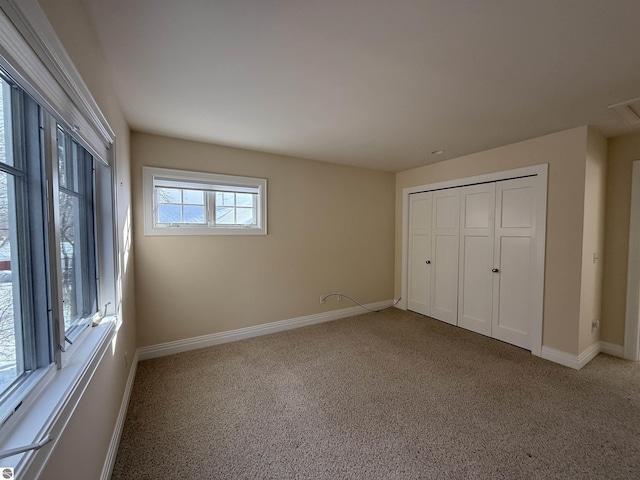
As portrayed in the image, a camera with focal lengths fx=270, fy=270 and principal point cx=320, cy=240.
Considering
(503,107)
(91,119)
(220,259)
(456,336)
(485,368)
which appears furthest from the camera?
→ (456,336)

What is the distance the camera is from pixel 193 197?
309cm

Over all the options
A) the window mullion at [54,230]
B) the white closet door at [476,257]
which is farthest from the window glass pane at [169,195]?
the white closet door at [476,257]

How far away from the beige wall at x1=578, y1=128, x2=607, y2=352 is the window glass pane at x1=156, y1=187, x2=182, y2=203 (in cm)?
415

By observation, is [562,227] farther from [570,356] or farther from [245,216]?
[245,216]

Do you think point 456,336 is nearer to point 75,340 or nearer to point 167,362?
point 167,362

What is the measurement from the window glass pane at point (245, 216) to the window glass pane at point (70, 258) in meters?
1.86

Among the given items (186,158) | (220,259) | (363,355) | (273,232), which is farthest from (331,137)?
(363,355)

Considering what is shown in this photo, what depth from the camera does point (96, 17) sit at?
131cm

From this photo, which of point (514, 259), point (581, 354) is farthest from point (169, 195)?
point (581, 354)

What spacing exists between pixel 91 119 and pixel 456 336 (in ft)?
13.1

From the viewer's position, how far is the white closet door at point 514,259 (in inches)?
118


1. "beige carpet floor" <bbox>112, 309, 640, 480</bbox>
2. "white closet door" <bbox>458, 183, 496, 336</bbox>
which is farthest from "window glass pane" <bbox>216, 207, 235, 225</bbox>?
"white closet door" <bbox>458, 183, 496, 336</bbox>

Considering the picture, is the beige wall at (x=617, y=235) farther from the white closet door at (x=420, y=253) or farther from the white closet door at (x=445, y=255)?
the white closet door at (x=420, y=253)

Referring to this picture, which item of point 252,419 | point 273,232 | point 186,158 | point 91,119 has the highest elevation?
point 186,158
